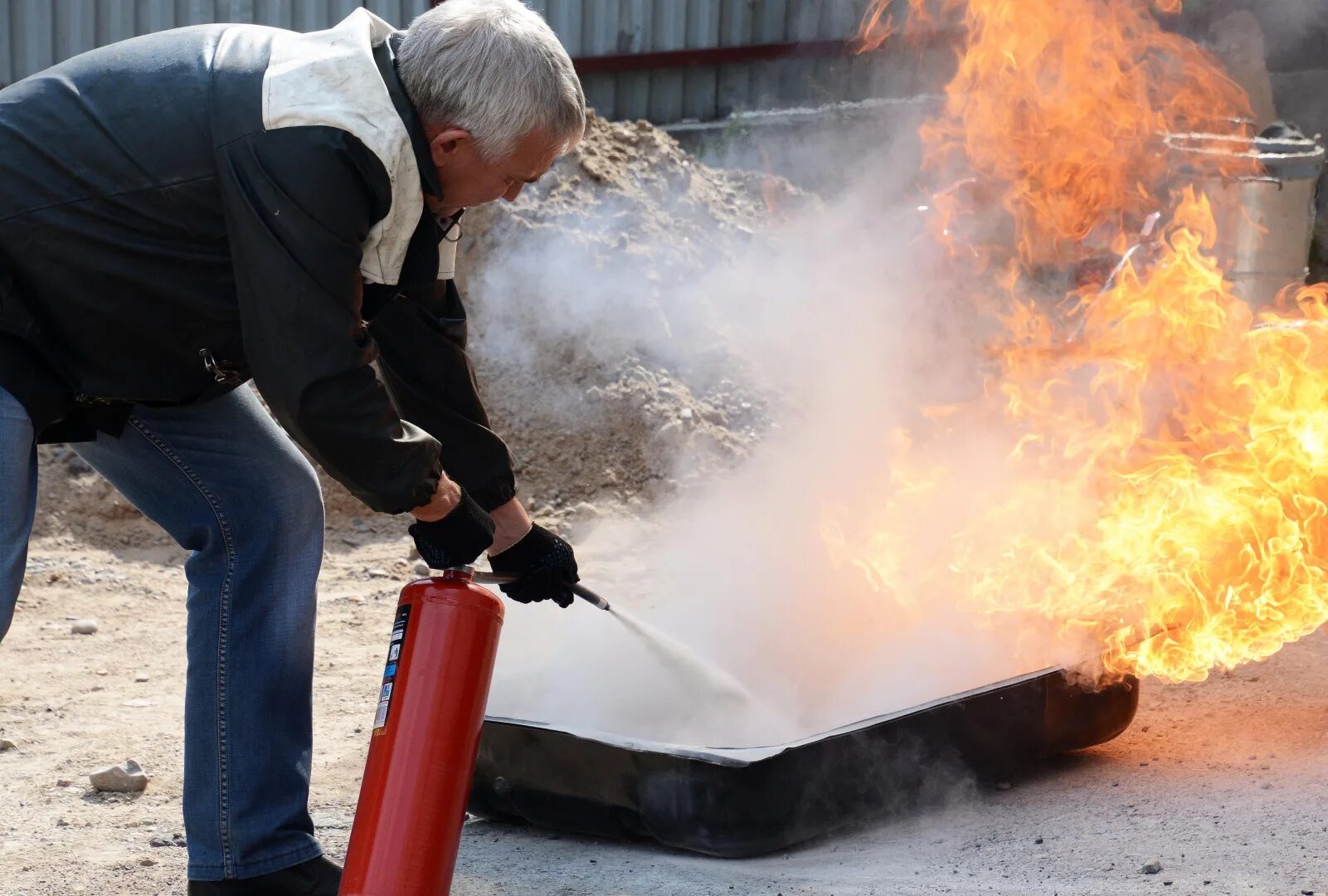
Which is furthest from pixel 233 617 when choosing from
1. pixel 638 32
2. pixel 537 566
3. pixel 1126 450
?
pixel 638 32

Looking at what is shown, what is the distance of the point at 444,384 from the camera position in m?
3.20

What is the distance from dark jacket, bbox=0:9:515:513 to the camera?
2.44 metres

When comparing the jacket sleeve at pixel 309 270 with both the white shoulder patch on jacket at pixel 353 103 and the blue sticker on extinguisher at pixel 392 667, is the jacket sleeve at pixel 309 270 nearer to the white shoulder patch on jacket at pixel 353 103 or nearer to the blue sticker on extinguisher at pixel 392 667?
the white shoulder patch on jacket at pixel 353 103

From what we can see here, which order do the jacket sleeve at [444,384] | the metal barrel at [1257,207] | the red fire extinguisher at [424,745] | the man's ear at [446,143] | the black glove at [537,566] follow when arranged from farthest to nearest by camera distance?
1. the metal barrel at [1257,207]
2. the black glove at [537,566]
3. the jacket sleeve at [444,384]
4. the red fire extinguisher at [424,745]
5. the man's ear at [446,143]

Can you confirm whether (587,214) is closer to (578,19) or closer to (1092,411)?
(578,19)

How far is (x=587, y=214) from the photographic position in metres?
7.89

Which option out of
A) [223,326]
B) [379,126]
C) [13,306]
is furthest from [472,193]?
[13,306]

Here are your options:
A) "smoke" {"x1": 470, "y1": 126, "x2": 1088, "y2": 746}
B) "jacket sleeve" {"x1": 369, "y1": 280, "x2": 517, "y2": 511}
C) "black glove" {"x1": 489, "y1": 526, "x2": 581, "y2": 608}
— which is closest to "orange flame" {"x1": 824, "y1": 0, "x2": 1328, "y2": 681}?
"smoke" {"x1": 470, "y1": 126, "x2": 1088, "y2": 746}

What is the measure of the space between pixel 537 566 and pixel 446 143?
43.8 inches

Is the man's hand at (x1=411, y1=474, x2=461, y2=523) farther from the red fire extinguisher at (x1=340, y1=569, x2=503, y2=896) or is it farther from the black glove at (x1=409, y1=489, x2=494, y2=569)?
the red fire extinguisher at (x1=340, y1=569, x2=503, y2=896)

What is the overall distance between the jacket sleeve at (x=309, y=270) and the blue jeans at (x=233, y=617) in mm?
555

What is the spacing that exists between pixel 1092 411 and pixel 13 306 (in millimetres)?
3827

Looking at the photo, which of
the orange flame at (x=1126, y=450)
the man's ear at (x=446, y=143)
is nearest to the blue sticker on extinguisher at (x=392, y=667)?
the man's ear at (x=446, y=143)

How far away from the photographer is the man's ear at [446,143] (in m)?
2.53
